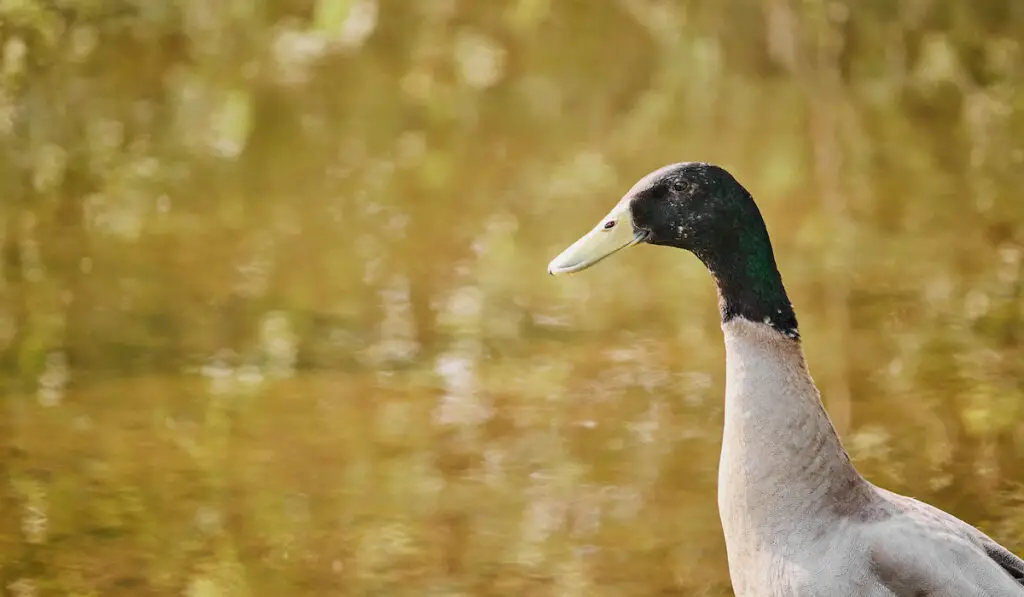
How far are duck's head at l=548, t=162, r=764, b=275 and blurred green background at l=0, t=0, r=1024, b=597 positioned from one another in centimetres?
93

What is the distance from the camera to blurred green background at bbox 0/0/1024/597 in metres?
4.06

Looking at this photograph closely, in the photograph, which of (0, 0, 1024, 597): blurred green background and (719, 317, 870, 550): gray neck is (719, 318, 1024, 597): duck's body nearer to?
(719, 317, 870, 550): gray neck

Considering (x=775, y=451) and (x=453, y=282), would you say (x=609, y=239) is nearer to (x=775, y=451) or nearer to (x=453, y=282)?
(x=775, y=451)

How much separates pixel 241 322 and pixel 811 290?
6.45 ft

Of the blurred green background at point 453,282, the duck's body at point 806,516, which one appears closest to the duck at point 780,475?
the duck's body at point 806,516

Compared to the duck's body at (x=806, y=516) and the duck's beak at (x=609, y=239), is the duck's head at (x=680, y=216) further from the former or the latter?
the duck's body at (x=806, y=516)

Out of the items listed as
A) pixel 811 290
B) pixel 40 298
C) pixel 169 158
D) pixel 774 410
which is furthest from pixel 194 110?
pixel 774 410

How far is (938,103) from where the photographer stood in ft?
26.5

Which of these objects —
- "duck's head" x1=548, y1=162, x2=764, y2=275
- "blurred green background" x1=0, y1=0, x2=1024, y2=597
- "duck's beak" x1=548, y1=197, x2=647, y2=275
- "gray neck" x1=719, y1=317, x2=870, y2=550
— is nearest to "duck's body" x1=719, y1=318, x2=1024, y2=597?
"gray neck" x1=719, y1=317, x2=870, y2=550

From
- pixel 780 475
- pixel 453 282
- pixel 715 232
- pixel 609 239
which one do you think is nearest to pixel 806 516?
pixel 780 475

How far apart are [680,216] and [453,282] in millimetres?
2657

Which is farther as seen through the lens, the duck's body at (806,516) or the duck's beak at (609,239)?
the duck's beak at (609,239)

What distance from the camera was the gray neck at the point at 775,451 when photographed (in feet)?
9.46

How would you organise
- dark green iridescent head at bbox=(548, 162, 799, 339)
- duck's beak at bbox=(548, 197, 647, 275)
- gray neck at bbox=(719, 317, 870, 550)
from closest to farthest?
gray neck at bbox=(719, 317, 870, 550)
dark green iridescent head at bbox=(548, 162, 799, 339)
duck's beak at bbox=(548, 197, 647, 275)
